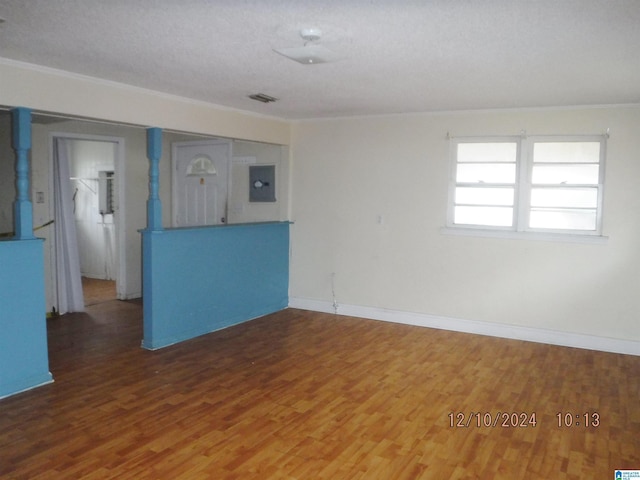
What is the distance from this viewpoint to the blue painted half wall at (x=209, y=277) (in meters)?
4.62

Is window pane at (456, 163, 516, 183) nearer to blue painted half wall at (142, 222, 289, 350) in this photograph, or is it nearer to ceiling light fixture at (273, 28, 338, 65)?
blue painted half wall at (142, 222, 289, 350)

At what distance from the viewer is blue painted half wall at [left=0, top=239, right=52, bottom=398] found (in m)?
3.50

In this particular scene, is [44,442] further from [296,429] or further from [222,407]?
[296,429]

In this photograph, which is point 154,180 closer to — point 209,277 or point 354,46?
point 209,277

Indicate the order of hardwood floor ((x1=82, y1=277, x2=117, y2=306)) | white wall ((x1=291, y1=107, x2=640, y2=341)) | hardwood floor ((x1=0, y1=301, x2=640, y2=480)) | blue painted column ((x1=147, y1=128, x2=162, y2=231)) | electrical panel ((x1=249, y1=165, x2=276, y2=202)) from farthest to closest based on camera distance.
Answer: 1. hardwood floor ((x1=82, y1=277, x2=117, y2=306))
2. electrical panel ((x1=249, y1=165, x2=276, y2=202))
3. white wall ((x1=291, y1=107, x2=640, y2=341))
4. blue painted column ((x1=147, y1=128, x2=162, y2=231))
5. hardwood floor ((x1=0, y1=301, x2=640, y2=480))

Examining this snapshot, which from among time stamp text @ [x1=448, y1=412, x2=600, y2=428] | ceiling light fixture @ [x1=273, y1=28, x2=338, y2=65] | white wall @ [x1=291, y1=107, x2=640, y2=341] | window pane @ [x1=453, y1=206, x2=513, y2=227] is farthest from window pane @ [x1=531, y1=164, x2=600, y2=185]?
ceiling light fixture @ [x1=273, y1=28, x2=338, y2=65]

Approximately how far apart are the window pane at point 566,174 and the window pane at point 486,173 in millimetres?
236

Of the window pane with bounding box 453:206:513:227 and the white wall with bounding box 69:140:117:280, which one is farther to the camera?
the white wall with bounding box 69:140:117:280

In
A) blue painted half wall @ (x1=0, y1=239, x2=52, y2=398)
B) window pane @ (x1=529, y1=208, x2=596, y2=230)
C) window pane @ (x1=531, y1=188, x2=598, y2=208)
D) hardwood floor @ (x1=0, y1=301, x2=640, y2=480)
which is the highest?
window pane @ (x1=531, y1=188, x2=598, y2=208)

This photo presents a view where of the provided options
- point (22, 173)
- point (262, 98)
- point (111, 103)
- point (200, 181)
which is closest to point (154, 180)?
point (111, 103)

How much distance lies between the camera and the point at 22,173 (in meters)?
3.64

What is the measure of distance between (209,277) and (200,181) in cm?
197

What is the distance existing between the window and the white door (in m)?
2.88

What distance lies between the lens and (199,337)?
5.05 metres
